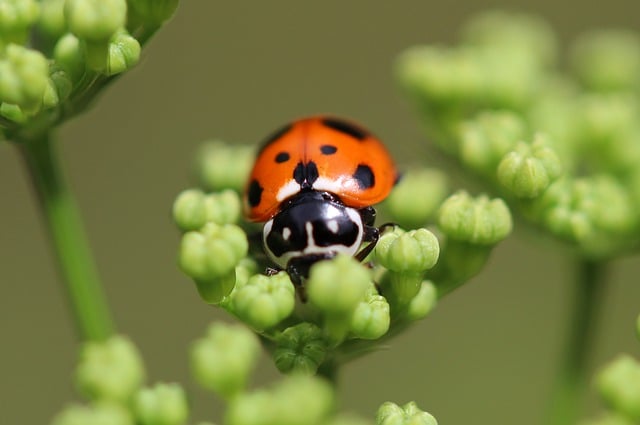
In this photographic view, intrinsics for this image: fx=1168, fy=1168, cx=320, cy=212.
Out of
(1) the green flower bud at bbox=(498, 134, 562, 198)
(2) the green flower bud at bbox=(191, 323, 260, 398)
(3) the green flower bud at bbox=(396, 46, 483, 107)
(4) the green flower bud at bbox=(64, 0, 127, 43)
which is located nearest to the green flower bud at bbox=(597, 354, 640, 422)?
(1) the green flower bud at bbox=(498, 134, 562, 198)

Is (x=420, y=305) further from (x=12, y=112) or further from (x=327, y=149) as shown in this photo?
(x=12, y=112)

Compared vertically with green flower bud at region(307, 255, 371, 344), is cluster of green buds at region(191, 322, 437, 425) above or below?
below

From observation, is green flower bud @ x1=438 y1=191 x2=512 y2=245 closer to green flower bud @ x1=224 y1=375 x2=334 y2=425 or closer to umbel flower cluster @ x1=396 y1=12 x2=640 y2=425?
umbel flower cluster @ x1=396 y1=12 x2=640 y2=425

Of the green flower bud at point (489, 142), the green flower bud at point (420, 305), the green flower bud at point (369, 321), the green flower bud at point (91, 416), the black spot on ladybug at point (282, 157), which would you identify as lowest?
the green flower bud at point (91, 416)

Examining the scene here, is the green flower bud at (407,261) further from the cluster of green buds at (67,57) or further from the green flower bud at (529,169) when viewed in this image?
the cluster of green buds at (67,57)

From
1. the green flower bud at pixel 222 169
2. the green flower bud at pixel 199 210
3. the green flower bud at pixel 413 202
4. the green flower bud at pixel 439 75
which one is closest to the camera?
the green flower bud at pixel 199 210

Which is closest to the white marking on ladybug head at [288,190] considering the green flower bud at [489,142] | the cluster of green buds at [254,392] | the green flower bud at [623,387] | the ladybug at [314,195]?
the ladybug at [314,195]
